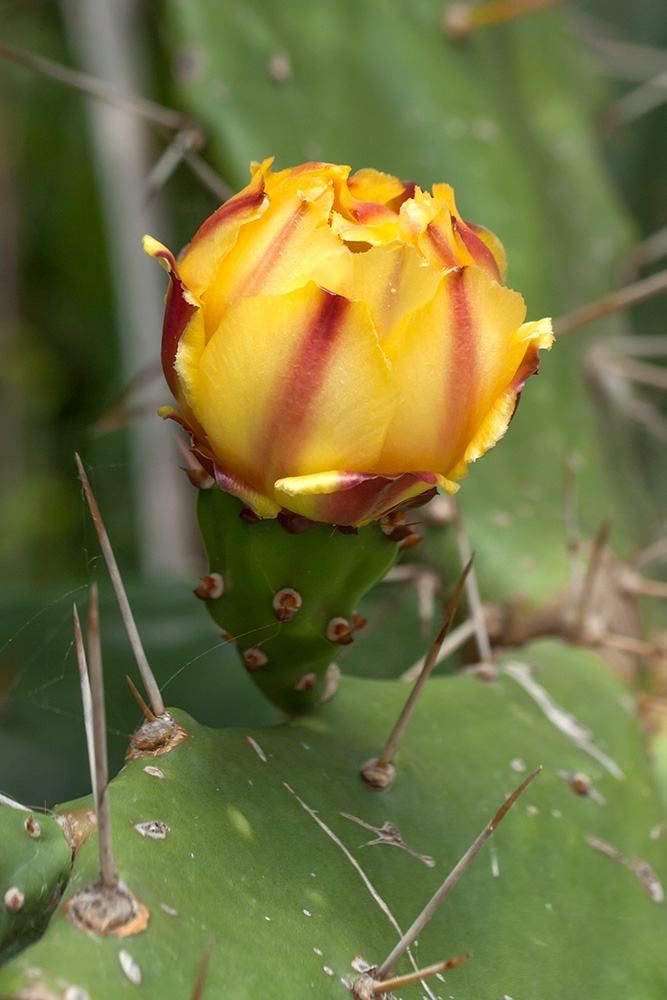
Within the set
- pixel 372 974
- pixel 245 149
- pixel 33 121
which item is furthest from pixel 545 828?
pixel 33 121

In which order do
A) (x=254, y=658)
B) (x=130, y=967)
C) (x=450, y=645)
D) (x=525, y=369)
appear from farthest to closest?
(x=450, y=645)
(x=254, y=658)
(x=525, y=369)
(x=130, y=967)

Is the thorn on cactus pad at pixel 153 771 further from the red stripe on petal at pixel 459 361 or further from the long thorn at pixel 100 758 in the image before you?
the red stripe on petal at pixel 459 361

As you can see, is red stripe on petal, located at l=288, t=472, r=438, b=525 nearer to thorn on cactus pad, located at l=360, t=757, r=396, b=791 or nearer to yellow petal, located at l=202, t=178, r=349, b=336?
yellow petal, located at l=202, t=178, r=349, b=336

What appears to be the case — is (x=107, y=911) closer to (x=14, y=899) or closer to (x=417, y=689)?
(x=14, y=899)

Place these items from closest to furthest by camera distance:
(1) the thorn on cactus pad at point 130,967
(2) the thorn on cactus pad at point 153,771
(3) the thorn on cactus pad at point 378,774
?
(1) the thorn on cactus pad at point 130,967
(2) the thorn on cactus pad at point 153,771
(3) the thorn on cactus pad at point 378,774

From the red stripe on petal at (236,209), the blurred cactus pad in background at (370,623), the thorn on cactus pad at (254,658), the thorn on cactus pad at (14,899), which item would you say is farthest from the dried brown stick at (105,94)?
the thorn on cactus pad at (14,899)

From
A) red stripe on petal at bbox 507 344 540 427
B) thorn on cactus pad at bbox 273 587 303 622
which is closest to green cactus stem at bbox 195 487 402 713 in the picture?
thorn on cactus pad at bbox 273 587 303 622

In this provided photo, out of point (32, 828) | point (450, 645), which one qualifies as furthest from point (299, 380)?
point (450, 645)
